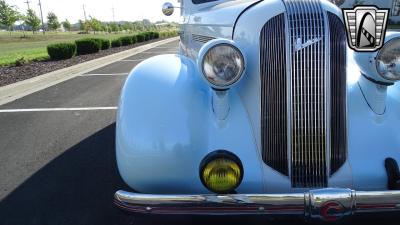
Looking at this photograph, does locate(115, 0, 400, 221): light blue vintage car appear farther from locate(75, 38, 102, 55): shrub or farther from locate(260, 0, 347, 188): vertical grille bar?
locate(75, 38, 102, 55): shrub

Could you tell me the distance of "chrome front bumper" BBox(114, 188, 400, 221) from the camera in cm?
215

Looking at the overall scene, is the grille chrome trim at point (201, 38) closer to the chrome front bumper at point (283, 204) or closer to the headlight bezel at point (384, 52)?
the headlight bezel at point (384, 52)

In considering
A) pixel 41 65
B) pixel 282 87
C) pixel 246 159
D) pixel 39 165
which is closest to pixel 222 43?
pixel 282 87

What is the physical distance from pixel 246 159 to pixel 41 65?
12834 millimetres

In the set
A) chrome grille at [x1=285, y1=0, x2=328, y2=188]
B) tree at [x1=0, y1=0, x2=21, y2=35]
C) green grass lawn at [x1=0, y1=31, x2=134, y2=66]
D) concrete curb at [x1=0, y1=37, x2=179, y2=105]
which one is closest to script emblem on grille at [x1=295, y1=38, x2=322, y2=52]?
chrome grille at [x1=285, y1=0, x2=328, y2=188]

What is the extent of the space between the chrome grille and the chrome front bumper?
32 centimetres

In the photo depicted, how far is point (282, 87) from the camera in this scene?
2.47 meters

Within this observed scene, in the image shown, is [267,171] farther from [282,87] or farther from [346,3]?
[346,3]

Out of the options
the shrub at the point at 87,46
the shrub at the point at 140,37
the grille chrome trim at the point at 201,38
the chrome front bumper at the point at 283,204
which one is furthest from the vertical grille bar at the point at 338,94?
the shrub at the point at 140,37

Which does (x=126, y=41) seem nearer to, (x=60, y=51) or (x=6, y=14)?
(x=60, y=51)

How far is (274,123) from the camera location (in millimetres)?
2510

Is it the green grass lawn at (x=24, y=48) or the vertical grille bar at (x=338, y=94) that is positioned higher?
the green grass lawn at (x=24, y=48)

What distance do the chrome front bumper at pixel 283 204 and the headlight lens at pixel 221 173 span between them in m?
0.14

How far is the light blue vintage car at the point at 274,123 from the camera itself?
2424 millimetres
